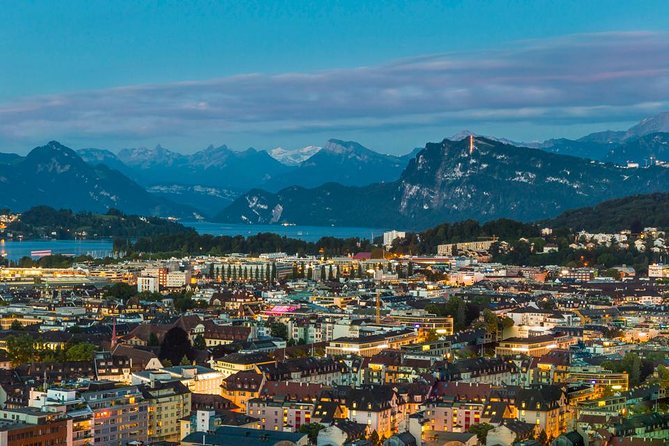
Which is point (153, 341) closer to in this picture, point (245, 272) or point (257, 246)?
point (245, 272)

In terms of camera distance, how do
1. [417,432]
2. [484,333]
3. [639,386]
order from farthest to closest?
[484,333], [639,386], [417,432]

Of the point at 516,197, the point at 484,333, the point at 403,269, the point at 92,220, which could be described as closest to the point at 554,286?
the point at 403,269


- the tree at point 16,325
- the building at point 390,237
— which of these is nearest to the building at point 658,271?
the building at point 390,237

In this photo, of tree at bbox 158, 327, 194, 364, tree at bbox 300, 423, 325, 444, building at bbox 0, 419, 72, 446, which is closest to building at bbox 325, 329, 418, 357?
tree at bbox 158, 327, 194, 364

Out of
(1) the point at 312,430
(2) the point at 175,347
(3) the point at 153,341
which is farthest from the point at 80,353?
(1) the point at 312,430

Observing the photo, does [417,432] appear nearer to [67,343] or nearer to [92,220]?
[67,343]

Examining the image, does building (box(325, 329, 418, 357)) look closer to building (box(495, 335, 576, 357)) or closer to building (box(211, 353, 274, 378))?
building (box(495, 335, 576, 357))

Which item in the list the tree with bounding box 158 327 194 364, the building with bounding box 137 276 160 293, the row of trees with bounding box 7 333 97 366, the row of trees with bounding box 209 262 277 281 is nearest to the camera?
the row of trees with bounding box 7 333 97 366
